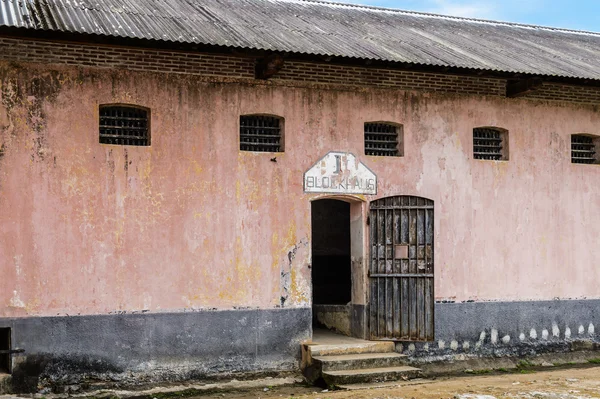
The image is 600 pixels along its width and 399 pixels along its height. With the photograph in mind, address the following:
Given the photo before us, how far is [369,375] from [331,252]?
5387 mm

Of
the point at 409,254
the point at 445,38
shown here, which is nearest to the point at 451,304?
the point at 409,254

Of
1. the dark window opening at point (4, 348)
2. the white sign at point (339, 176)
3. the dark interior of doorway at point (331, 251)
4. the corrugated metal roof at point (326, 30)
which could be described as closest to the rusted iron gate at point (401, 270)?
the white sign at point (339, 176)

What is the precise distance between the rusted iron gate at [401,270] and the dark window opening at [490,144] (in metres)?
1.61

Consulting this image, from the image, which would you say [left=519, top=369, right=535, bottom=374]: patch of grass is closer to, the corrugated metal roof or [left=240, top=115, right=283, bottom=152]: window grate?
the corrugated metal roof

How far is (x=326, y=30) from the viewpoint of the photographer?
13648 millimetres

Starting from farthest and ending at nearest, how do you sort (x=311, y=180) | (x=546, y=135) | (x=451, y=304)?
(x=546, y=135) → (x=451, y=304) → (x=311, y=180)

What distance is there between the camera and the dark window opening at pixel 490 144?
554 inches

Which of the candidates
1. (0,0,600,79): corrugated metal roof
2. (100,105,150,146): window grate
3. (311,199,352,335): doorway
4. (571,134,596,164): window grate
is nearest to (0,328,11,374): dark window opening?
(100,105,150,146): window grate

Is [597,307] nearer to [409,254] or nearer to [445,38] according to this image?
[409,254]

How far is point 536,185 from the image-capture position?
47.0 feet

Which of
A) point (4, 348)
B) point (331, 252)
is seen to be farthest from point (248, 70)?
point (331, 252)

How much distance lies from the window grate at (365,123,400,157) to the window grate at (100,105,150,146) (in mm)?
3678

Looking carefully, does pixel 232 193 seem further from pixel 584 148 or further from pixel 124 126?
pixel 584 148

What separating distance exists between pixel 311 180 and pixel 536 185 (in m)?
4.32
